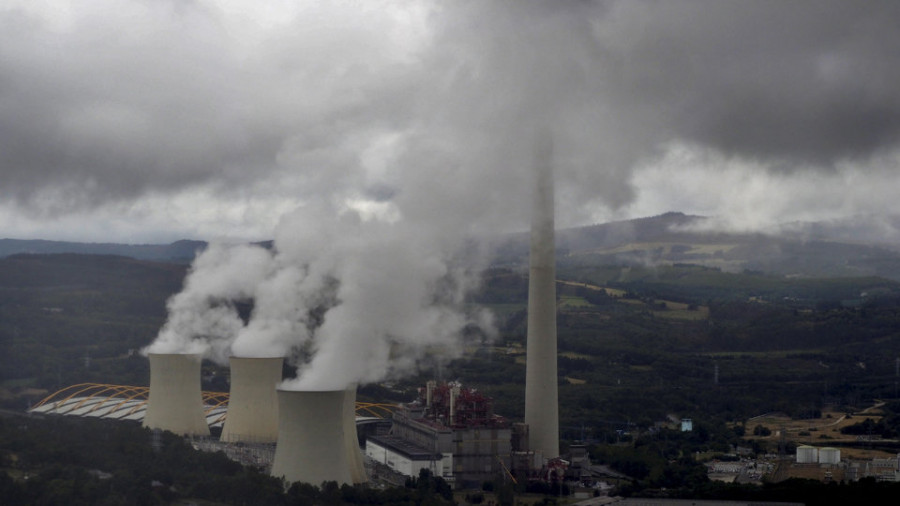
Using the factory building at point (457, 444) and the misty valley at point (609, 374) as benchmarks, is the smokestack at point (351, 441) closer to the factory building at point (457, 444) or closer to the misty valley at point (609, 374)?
the misty valley at point (609, 374)

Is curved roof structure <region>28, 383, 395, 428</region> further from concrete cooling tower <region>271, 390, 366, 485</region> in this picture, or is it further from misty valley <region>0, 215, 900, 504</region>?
concrete cooling tower <region>271, 390, 366, 485</region>

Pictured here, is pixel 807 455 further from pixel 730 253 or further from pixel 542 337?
pixel 730 253

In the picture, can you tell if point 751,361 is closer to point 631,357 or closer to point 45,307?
point 631,357

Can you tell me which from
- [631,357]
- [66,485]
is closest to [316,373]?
[66,485]

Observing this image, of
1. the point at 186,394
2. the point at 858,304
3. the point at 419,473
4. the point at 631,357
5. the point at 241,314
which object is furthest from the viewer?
the point at 858,304

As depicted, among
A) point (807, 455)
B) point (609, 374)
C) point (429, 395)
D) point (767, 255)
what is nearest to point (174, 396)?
point (429, 395)

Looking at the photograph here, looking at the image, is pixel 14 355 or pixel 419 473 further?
pixel 14 355
